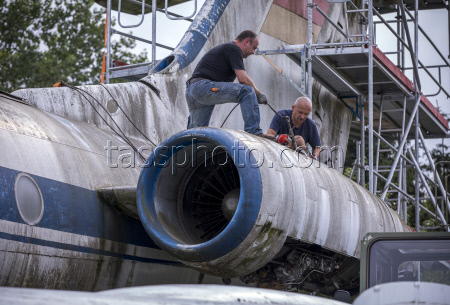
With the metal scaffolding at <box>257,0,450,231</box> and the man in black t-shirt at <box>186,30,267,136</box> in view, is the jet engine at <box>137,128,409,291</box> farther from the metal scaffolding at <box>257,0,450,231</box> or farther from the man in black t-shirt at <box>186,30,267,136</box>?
the metal scaffolding at <box>257,0,450,231</box>

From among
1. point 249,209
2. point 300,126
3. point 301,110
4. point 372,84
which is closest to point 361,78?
point 372,84

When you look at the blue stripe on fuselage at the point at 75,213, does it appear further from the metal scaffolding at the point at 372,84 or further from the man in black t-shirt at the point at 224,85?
the metal scaffolding at the point at 372,84

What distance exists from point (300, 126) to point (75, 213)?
3.67 metres

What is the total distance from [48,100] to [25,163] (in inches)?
76.3

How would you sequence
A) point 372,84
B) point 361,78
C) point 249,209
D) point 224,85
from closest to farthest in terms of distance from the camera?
point 249,209
point 224,85
point 372,84
point 361,78

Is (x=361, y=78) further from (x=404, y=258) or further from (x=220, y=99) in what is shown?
(x=404, y=258)

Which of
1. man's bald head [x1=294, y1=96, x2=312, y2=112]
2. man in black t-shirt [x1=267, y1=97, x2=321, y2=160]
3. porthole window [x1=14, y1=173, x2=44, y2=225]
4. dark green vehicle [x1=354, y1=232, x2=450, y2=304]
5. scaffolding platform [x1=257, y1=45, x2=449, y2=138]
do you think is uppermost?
scaffolding platform [x1=257, y1=45, x2=449, y2=138]

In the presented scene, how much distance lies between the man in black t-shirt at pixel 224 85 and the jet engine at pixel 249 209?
0.94 m

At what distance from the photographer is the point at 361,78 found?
1310 centimetres

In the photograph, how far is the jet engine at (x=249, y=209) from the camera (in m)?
6.39

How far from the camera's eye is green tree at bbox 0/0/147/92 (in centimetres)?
3269

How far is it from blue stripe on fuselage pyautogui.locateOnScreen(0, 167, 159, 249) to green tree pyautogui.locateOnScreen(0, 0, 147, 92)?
1039 inches

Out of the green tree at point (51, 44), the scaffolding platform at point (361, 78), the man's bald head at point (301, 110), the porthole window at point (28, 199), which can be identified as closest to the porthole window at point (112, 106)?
the man's bald head at point (301, 110)

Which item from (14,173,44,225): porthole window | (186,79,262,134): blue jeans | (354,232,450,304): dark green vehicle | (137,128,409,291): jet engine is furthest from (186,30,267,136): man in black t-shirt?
(14,173,44,225): porthole window
